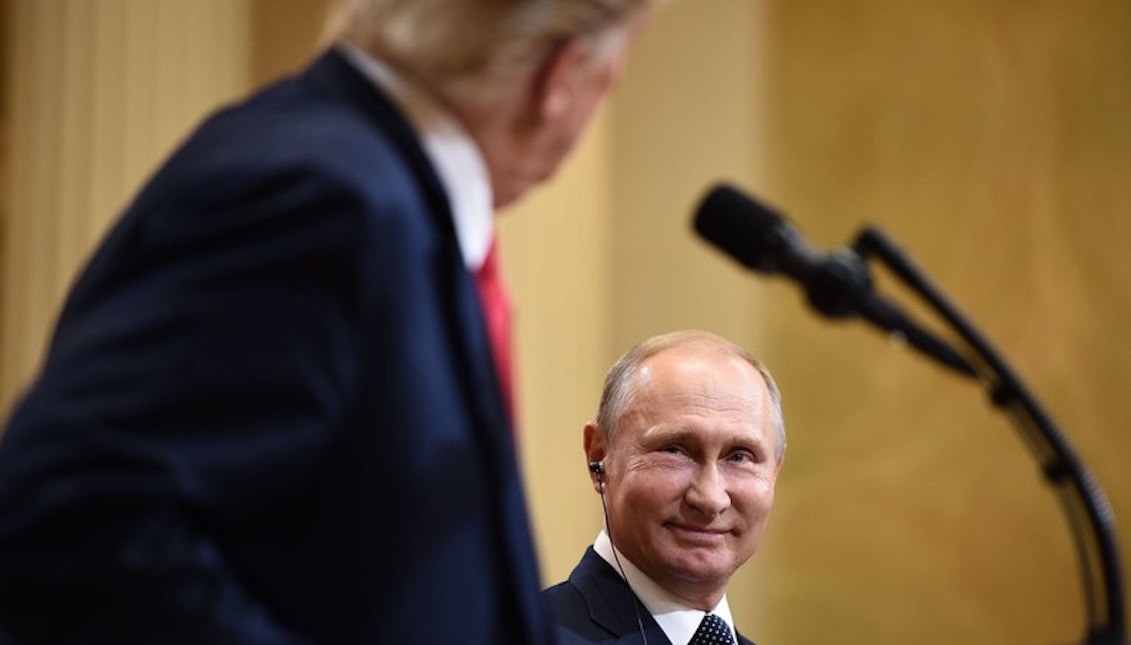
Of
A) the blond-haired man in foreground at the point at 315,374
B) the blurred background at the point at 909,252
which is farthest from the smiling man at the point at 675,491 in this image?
the blurred background at the point at 909,252

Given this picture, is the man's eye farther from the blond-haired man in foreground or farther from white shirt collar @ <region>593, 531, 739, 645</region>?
the blond-haired man in foreground

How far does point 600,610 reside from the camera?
2742 mm

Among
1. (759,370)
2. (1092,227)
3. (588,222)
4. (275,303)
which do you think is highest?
(1092,227)

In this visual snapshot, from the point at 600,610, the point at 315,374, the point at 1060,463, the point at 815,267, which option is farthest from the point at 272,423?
the point at 600,610

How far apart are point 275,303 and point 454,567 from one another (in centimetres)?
26

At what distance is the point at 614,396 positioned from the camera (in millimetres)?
2941

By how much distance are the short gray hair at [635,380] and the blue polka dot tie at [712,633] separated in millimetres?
291

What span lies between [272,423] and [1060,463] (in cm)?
122

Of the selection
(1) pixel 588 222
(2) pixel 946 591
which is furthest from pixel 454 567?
(2) pixel 946 591

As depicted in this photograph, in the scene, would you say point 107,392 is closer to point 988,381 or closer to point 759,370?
point 988,381

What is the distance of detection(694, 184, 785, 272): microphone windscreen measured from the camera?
2410 millimetres

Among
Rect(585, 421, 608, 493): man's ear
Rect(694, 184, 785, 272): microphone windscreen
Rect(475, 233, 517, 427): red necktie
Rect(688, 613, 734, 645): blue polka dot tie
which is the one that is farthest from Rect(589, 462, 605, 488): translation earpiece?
Rect(475, 233, 517, 427): red necktie

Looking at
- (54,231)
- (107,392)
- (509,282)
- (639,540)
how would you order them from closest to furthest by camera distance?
(107,392)
(639,540)
(54,231)
(509,282)

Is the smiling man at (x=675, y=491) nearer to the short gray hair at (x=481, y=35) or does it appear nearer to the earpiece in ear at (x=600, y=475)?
the earpiece in ear at (x=600, y=475)
